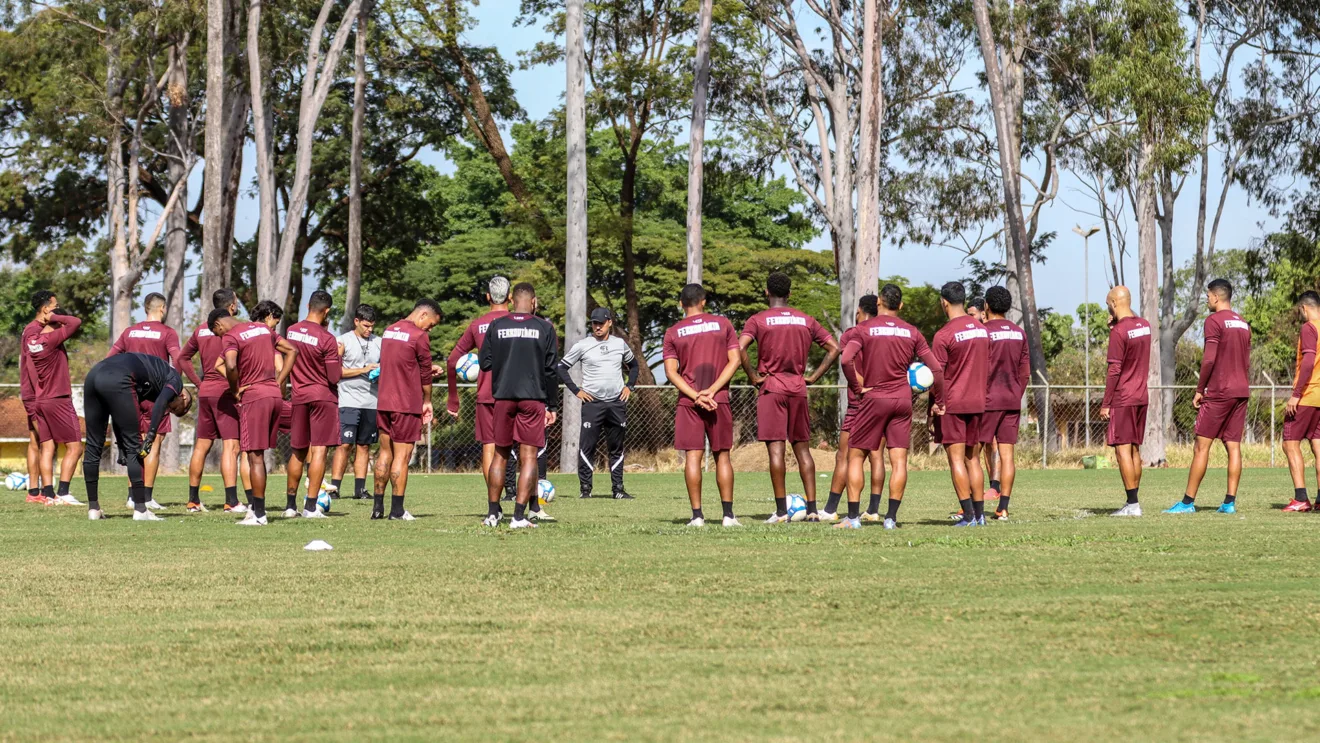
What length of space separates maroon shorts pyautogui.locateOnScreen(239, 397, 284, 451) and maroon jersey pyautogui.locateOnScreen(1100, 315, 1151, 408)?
7.30m

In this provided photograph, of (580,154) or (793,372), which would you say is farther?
(580,154)

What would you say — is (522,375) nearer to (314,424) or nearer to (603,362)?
(314,424)

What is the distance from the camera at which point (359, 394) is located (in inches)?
680

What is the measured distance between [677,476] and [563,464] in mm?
4631

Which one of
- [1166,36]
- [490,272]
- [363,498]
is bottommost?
[363,498]

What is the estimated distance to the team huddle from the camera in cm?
1162

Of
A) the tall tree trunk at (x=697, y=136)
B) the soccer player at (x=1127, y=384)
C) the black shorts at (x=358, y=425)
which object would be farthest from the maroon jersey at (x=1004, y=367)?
the tall tree trunk at (x=697, y=136)

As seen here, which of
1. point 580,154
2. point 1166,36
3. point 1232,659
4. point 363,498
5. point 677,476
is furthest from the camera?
point 1166,36

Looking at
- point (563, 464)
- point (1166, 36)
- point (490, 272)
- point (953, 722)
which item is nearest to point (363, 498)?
point (563, 464)

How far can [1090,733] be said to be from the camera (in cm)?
426

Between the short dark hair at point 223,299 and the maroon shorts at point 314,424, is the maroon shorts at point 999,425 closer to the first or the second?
the maroon shorts at point 314,424

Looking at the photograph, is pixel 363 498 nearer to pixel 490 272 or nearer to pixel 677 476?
pixel 677 476

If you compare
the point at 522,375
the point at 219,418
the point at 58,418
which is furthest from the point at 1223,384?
the point at 58,418

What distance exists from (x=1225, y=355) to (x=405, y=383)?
7369 millimetres
